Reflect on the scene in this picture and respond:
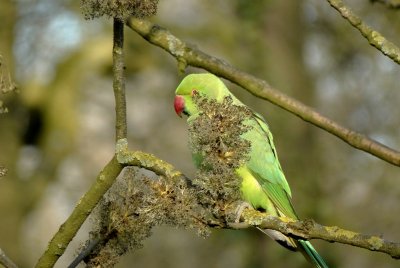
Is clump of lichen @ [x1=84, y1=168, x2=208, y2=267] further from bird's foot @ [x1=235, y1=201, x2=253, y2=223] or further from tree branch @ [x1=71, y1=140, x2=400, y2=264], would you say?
bird's foot @ [x1=235, y1=201, x2=253, y2=223]

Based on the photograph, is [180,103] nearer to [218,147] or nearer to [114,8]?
[218,147]

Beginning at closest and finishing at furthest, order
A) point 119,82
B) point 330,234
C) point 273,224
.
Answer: point 330,234
point 273,224
point 119,82

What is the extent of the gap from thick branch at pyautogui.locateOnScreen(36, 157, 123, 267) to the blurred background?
21.1 feet

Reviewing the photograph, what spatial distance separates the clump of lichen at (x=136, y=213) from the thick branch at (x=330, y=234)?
0.26 meters

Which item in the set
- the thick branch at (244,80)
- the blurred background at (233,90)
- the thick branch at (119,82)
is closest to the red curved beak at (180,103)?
the thick branch at (244,80)

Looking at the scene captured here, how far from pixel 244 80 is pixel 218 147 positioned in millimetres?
1137

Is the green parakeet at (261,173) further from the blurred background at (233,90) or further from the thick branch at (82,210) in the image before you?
the blurred background at (233,90)

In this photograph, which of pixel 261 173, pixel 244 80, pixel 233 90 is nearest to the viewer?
pixel 244 80

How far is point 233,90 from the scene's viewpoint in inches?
363

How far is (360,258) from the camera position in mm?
16969

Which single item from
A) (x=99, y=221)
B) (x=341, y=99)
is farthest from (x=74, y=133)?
(x=99, y=221)

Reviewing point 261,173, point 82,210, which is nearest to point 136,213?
point 82,210

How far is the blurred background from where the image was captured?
1029cm

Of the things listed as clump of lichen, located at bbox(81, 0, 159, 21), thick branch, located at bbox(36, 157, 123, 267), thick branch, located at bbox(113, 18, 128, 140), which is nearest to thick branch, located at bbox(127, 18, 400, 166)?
thick branch, located at bbox(113, 18, 128, 140)
